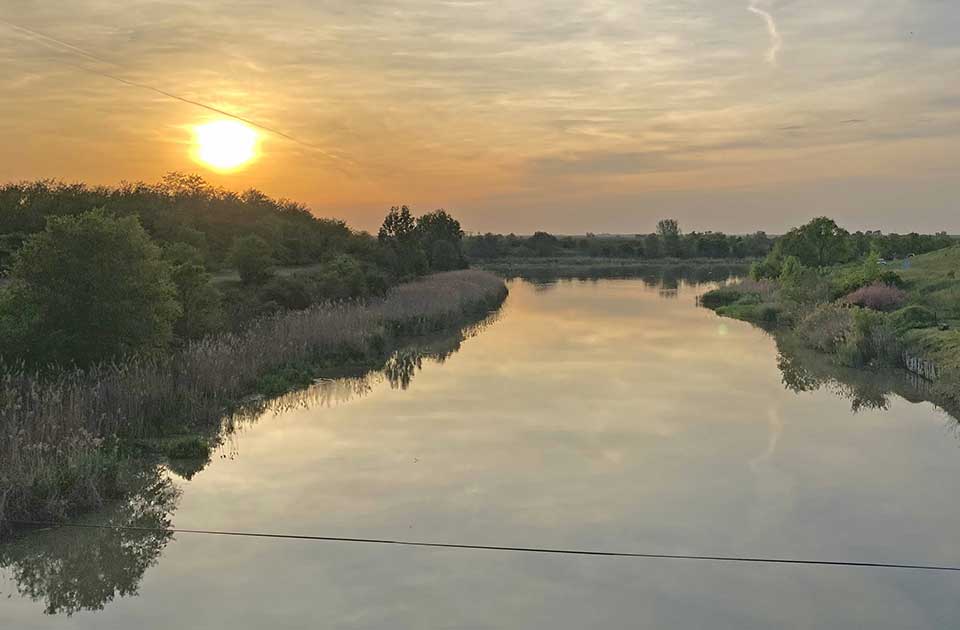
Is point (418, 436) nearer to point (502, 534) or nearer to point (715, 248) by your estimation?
Answer: point (502, 534)

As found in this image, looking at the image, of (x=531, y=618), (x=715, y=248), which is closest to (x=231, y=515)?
(x=531, y=618)

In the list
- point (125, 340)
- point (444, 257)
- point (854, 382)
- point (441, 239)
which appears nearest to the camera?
point (125, 340)

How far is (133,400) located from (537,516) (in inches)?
292

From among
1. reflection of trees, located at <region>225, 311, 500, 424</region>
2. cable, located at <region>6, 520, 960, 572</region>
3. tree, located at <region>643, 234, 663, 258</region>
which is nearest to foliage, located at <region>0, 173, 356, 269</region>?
reflection of trees, located at <region>225, 311, 500, 424</region>

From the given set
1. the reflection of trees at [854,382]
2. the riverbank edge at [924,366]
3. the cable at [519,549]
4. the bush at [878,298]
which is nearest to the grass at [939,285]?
the bush at [878,298]

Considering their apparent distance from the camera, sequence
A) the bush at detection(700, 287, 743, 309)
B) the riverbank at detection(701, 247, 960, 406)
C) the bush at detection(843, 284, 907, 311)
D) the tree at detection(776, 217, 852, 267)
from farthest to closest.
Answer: the tree at detection(776, 217, 852, 267) → the bush at detection(700, 287, 743, 309) → the bush at detection(843, 284, 907, 311) → the riverbank at detection(701, 247, 960, 406)

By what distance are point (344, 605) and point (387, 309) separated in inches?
990

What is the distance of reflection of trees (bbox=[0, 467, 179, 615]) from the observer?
8594 mm

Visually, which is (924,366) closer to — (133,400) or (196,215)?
(133,400)

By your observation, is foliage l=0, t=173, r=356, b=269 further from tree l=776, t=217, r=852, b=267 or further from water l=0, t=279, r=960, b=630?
tree l=776, t=217, r=852, b=267

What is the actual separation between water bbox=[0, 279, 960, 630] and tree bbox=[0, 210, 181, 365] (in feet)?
10.3

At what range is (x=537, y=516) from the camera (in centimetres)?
1077

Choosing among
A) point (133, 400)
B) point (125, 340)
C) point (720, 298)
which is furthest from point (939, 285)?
point (133, 400)

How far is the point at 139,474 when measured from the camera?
12.5m
